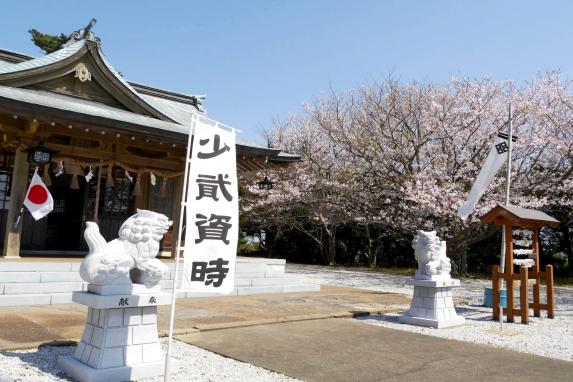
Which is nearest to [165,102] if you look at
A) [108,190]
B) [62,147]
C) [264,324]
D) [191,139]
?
[108,190]

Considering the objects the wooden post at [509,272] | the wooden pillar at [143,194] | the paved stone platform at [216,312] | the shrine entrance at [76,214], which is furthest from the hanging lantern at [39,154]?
the wooden post at [509,272]

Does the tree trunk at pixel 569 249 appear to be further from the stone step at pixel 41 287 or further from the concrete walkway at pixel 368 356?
the stone step at pixel 41 287

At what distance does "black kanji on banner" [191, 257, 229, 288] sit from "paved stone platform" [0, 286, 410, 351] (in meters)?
2.18

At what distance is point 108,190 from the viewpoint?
37.9ft

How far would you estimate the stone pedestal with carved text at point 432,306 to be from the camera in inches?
282

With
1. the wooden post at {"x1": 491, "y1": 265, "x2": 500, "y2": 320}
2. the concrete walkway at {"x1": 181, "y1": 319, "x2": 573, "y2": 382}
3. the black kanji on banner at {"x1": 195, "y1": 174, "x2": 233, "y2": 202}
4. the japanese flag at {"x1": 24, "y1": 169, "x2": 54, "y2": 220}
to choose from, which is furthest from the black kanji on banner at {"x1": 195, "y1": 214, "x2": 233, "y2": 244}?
the japanese flag at {"x1": 24, "y1": 169, "x2": 54, "y2": 220}

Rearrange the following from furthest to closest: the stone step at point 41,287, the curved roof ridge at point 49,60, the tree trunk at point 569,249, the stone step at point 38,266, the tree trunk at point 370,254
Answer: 1. the tree trunk at point 370,254
2. the tree trunk at point 569,249
3. the curved roof ridge at point 49,60
4. the stone step at point 38,266
5. the stone step at point 41,287

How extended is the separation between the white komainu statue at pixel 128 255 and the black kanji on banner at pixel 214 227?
2.60 ft

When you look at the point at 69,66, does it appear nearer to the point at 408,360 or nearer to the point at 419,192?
the point at 408,360

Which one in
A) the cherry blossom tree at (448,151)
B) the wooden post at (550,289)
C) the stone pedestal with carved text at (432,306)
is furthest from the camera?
the cherry blossom tree at (448,151)

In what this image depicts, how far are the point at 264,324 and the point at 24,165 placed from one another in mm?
5825

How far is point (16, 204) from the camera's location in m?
8.71

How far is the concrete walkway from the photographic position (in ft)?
14.8

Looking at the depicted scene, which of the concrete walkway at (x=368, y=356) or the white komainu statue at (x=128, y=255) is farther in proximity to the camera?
the concrete walkway at (x=368, y=356)
